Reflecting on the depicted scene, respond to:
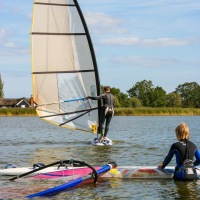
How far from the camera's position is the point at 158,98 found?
116 metres

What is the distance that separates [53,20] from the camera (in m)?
17.5

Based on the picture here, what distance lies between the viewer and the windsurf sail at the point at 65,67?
57.3 feet

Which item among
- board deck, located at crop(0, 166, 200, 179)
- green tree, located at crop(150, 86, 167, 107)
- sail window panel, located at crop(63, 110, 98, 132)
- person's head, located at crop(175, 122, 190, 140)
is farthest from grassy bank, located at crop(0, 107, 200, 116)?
green tree, located at crop(150, 86, 167, 107)

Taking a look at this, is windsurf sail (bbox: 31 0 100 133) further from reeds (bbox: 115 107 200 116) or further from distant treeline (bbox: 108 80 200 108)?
distant treeline (bbox: 108 80 200 108)

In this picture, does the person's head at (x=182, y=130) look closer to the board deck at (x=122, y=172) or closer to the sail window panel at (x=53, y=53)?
the board deck at (x=122, y=172)

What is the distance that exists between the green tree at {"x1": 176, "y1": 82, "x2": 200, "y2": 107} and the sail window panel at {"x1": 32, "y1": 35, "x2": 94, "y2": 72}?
351 ft

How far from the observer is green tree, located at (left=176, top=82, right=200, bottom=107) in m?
126

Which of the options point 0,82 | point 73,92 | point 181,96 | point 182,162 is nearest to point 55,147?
point 73,92

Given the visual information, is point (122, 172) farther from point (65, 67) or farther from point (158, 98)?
point (158, 98)

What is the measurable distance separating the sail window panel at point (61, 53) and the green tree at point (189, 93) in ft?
351

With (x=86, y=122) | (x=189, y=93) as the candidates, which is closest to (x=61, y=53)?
(x=86, y=122)

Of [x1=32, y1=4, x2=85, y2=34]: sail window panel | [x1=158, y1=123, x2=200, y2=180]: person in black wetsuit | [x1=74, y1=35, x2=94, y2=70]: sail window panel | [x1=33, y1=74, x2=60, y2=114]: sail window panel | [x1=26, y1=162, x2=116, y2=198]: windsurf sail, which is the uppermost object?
[x1=32, y1=4, x2=85, y2=34]: sail window panel

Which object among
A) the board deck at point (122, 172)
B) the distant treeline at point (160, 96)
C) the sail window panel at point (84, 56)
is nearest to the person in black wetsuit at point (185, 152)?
the board deck at point (122, 172)

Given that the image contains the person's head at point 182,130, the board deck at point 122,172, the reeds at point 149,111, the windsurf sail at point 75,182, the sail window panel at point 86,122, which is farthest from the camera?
the reeds at point 149,111
